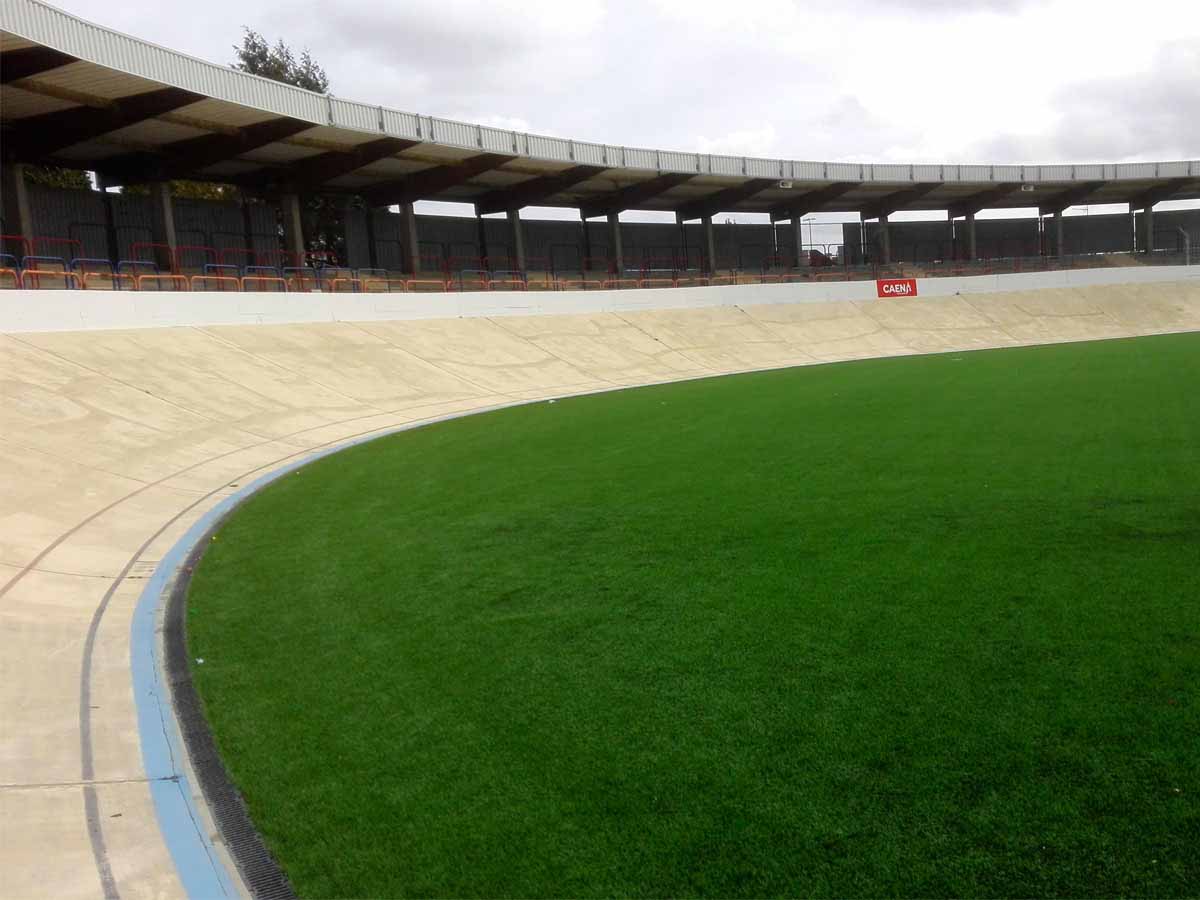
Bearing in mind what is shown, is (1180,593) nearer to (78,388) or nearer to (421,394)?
(78,388)

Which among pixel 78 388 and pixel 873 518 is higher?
pixel 78 388

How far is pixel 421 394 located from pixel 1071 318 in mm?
38071

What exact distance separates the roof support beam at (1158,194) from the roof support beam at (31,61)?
64180 mm

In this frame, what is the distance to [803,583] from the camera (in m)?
6.50

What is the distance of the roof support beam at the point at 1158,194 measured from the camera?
2402 inches

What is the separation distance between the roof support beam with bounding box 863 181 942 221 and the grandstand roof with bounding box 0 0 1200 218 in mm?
121

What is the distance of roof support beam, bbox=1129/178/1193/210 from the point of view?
61.0 m

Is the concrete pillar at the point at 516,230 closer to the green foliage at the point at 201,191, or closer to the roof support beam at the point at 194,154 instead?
the green foliage at the point at 201,191

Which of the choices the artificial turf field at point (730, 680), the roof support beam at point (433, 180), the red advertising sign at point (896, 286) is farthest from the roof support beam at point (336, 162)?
the red advertising sign at point (896, 286)

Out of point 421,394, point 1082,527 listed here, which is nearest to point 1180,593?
point 1082,527

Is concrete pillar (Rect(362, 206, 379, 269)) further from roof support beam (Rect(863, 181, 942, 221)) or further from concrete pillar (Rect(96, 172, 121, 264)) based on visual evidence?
roof support beam (Rect(863, 181, 942, 221))

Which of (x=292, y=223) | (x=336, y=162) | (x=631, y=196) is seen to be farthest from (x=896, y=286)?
(x=292, y=223)

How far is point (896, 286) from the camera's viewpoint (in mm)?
48562

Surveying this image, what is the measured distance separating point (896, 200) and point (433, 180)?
33.4 meters
